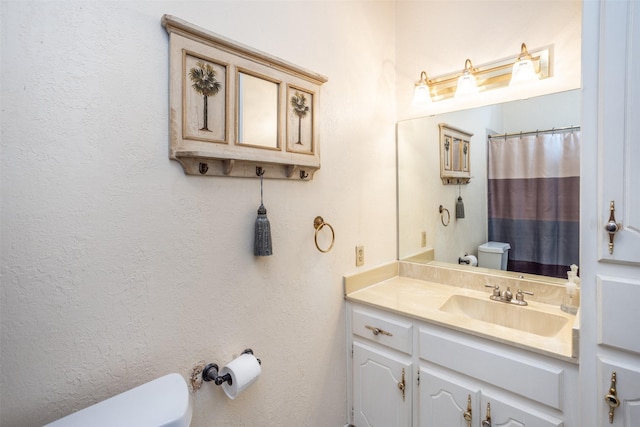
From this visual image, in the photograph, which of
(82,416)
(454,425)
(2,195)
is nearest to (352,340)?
(454,425)

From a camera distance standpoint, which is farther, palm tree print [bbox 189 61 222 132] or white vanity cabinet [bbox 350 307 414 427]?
white vanity cabinet [bbox 350 307 414 427]

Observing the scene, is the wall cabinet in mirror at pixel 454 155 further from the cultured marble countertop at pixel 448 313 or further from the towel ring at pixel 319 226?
the towel ring at pixel 319 226

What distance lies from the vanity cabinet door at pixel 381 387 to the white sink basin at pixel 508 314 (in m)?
0.37

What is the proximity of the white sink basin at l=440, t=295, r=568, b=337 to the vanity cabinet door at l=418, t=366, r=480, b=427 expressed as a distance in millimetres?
341

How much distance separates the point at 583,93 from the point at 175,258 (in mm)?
1471

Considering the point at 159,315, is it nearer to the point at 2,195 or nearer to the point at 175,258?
the point at 175,258

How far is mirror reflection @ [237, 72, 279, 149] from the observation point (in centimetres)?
121

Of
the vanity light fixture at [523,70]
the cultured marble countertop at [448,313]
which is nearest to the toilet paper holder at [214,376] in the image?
the cultured marble countertop at [448,313]

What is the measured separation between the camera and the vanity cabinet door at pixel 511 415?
111cm

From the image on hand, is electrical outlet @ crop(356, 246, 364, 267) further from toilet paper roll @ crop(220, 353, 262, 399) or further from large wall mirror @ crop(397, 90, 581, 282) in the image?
toilet paper roll @ crop(220, 353, 262, 399)

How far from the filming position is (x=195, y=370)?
Answer: 3.76ft

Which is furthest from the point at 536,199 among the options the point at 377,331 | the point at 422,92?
the point at 377,331

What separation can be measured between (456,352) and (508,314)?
44cm

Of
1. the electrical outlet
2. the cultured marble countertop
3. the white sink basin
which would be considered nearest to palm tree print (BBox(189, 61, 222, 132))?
the electrical outlet
